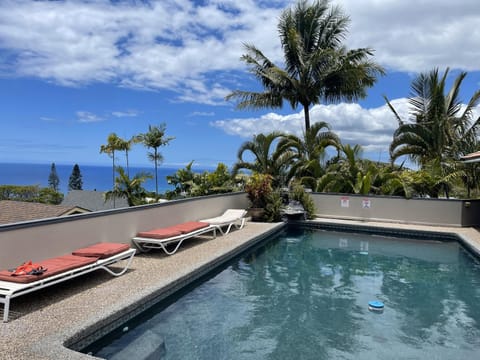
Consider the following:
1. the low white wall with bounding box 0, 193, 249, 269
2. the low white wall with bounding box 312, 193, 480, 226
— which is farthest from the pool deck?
the low white wall with bounding box 312, 193, 480, 226

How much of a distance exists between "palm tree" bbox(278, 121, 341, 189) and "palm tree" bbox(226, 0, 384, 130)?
1.65 m

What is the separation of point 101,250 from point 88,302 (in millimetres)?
1278

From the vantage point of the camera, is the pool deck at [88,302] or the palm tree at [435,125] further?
the palm tree at [435,125]

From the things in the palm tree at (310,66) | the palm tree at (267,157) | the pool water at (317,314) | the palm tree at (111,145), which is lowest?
the pool water at (317,314)

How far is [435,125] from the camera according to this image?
13.6 metres

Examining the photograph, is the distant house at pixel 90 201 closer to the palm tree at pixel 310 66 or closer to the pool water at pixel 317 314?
the palm tree at pixel 310 66

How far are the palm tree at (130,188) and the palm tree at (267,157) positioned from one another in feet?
12.7

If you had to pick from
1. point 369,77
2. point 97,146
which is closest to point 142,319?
point 369,77

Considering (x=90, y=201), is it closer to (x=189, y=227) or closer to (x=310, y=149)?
(x=310, y=149)

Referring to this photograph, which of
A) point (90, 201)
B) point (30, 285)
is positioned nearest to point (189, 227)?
point (30, 285)

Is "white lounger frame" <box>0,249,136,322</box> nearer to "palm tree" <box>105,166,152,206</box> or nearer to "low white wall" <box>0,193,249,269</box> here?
"low white wall" <box>0,193,249,269</box>

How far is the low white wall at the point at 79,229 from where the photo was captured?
500 cm

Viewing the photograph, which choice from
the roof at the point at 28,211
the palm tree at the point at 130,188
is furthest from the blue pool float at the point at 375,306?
the roof at the point at 28,211

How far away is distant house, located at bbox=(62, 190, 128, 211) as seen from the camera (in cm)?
2209
